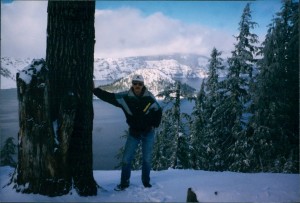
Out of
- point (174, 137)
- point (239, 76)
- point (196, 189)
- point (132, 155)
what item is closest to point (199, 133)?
point (174, 137)

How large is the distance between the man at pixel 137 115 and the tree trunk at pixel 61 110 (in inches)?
30.8

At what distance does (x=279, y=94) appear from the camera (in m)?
14.7

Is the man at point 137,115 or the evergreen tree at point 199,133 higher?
the man at point 137,115

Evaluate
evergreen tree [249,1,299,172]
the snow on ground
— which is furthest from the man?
evergreen tree [249,1,299,172]

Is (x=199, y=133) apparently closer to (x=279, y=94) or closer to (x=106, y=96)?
(x=279, y=94)

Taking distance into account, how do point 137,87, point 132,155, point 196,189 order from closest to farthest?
point 196,189 → point 137,87 → point 132,155

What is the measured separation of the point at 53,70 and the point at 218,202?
358 cm

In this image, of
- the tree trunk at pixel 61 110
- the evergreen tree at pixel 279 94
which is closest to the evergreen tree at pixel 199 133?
the evergreen tree at pixel 279 94

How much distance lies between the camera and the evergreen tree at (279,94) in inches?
565

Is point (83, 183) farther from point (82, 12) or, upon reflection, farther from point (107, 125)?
point (107, 125)

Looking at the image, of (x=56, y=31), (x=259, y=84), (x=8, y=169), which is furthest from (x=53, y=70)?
(x=259, y=84)

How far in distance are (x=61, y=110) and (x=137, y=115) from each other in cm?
152

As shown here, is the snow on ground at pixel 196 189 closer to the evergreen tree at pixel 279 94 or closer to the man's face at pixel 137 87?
the man's face at pixel 137 87

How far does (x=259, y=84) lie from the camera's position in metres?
15.1
